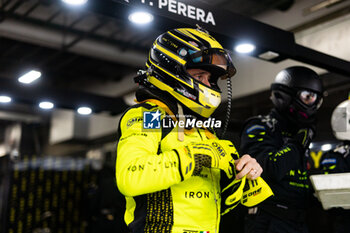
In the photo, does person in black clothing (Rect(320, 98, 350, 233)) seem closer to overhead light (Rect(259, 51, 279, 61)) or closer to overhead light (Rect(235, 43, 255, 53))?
overhead light (Rect(259, 51, 279, 61))

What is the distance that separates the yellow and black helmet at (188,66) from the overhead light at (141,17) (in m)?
0.81

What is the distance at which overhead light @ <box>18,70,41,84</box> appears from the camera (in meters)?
5.56

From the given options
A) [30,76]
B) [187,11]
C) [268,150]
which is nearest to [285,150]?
[268,150]

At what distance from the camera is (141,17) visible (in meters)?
2.75

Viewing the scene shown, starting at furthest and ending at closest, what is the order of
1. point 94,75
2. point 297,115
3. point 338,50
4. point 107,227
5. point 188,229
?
point 94,75 → point 107,227 → point 338,50 → point 297,115 → point 188,229

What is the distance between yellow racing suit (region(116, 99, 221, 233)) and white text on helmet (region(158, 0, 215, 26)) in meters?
1.21

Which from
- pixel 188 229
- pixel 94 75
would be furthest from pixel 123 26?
pixel 188 229

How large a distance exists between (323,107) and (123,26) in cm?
380

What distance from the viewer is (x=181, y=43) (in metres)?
1.88

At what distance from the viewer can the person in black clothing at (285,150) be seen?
2.54m

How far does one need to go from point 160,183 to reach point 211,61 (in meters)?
0.63

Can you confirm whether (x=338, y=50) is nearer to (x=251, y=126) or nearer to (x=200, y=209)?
(x=251, y=126)

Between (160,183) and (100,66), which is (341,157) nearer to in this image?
(160,183)

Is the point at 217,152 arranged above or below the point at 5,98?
below
